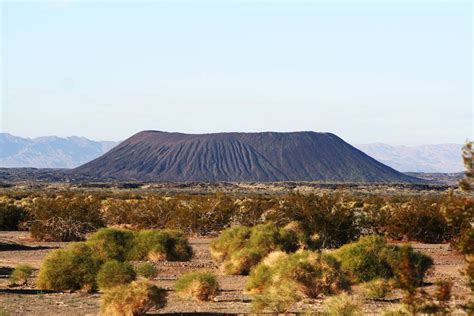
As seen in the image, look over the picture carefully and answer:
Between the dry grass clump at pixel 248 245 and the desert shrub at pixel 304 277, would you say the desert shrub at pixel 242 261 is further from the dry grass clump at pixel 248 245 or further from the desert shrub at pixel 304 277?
the desert shrub at pixel 304 277

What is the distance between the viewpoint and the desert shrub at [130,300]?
15836mm

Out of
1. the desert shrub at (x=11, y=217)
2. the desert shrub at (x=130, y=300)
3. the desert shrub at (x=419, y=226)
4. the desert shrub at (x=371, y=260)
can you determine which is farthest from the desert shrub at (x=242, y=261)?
the desert shrub at (x=11, y=217)

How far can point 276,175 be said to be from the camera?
196500mm

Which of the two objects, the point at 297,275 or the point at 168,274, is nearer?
the point at 297,275

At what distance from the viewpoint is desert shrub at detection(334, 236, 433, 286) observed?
22016mm

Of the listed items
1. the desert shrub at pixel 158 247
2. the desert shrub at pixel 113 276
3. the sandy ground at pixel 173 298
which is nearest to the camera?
the sandy ground at pixel 173 298

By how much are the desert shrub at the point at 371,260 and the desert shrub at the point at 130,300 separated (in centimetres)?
722

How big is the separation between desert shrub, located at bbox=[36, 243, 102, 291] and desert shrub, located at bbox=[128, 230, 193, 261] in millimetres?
7373

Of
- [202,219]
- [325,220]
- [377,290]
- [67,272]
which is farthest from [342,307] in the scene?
[202,219]

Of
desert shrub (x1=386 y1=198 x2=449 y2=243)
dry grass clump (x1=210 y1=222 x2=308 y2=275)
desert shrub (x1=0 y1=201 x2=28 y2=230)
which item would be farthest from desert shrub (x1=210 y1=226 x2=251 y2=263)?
desert shrub (x1=0 y1=201 x2=28 y2=230)

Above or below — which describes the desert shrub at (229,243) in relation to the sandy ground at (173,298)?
above

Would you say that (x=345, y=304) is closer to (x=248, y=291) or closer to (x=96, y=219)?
(x=248, y=291)

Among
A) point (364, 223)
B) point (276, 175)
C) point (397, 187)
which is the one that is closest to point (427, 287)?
point (364, 223)

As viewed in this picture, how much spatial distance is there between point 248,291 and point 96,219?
24.4 m
